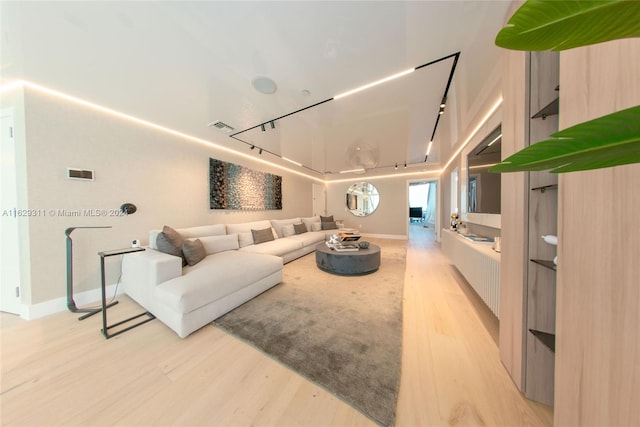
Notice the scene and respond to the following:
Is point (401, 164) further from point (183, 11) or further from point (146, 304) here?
point (146, 304)

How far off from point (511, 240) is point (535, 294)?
0.32 m

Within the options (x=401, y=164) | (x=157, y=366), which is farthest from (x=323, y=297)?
(x=401, y=164)

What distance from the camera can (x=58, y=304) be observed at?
2.09m

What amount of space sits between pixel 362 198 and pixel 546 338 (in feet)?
19.6

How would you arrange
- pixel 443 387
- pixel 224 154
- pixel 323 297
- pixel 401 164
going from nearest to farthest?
pixel 443 387 → pixel 323 297 → pixel 224 154 → pixel 401 164

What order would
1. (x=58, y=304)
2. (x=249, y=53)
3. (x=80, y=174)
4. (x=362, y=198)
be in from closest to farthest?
(x=249, y=53), (x=58, y=304), (x=80, y=174), (x=362, y=198)

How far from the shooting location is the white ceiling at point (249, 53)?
1.27 m

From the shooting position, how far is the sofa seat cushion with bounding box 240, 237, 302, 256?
3199 mm

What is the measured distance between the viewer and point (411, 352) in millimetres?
1505

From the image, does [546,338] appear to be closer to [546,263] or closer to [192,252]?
[546,263]

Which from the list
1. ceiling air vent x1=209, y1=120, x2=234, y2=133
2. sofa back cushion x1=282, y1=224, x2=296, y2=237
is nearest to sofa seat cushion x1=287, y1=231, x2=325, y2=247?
sofa back cushion x1=282, y1=224, x2=296, y2=237

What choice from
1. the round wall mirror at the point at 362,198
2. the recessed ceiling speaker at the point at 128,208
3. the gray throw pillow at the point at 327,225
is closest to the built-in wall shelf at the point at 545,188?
the recessed ceiling speaker at the point at 128,208

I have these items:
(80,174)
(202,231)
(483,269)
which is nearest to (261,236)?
(202,231)

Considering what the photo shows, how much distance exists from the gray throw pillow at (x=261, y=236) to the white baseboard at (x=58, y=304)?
6.18 feet
